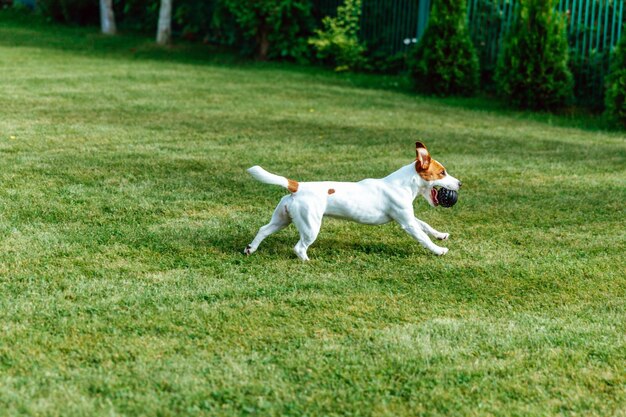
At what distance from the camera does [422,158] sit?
17.1 ft

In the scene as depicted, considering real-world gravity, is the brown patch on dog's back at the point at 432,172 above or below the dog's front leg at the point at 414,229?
above

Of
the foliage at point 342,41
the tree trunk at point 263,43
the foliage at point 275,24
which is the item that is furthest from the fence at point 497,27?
the tree trunk at point 263,43

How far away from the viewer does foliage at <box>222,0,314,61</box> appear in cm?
1739

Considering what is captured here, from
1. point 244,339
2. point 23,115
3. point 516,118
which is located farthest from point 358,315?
point 516,118

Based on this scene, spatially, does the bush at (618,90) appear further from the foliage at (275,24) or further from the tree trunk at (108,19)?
the tree trunk at (108,19)

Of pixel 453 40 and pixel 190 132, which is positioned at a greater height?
pixel 453 40

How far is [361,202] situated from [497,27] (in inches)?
400

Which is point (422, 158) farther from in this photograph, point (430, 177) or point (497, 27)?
point (497, 27)

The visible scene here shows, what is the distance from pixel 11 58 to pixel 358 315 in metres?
13.1

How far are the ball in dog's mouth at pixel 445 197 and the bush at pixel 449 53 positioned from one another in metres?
8.68

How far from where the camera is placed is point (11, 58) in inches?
620

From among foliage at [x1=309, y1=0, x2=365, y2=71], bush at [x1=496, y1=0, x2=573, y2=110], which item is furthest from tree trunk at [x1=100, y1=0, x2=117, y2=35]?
bush at [x1=496, y1=0, x2=573, y2=110]

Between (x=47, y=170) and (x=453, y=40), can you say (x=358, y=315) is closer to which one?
(x=47, y=170)

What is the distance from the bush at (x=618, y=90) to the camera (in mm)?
11258
